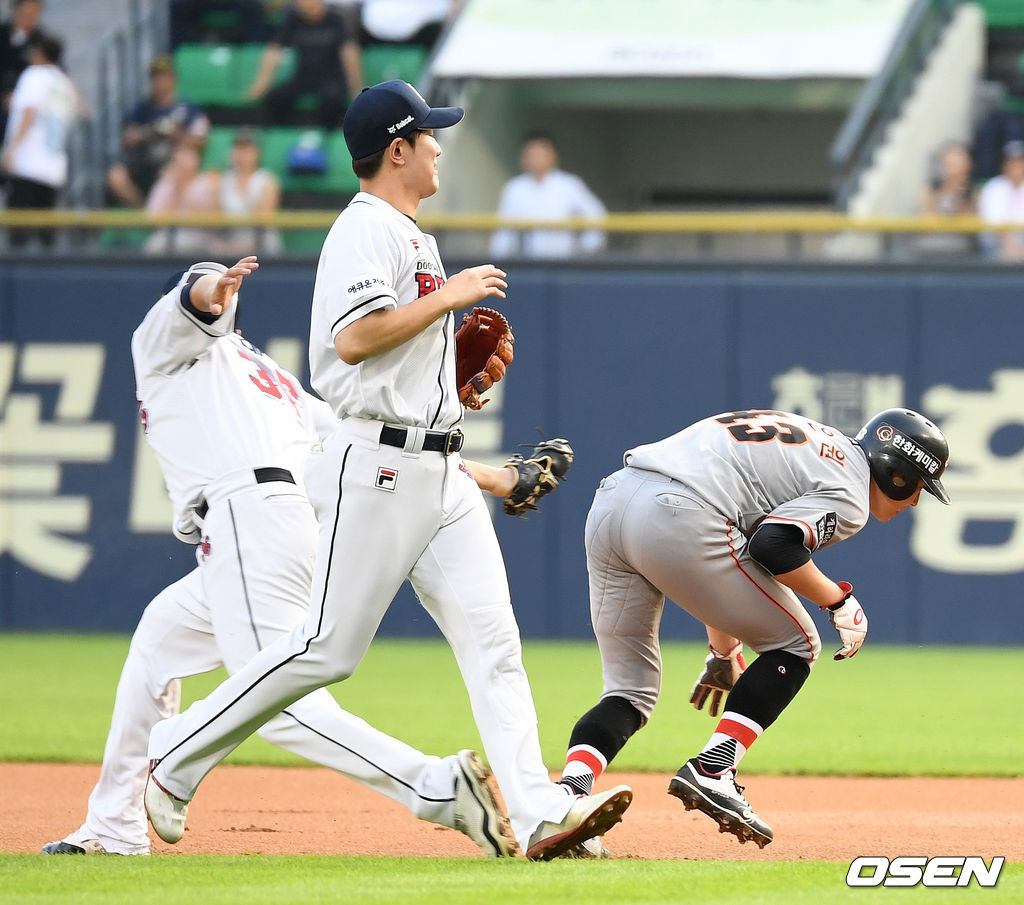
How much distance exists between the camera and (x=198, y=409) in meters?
5.00

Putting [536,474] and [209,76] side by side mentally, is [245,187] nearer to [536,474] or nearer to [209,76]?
[209,76]

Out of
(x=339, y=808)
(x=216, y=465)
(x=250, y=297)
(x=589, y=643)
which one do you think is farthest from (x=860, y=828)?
(x=250, y=297)

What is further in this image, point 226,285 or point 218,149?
point 218,149

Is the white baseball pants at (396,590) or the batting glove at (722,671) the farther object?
the batting glove at (722,671)

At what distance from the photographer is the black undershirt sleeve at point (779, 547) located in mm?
4633

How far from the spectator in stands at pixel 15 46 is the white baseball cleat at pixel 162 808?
960 centimetres

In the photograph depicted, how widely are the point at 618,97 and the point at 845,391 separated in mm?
4881

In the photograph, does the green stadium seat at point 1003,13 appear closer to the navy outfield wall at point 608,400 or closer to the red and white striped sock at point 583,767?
the navy outfield wall at point 608,400

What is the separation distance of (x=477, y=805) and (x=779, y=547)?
107 centimetres

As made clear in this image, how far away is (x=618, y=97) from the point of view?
14.6 meters

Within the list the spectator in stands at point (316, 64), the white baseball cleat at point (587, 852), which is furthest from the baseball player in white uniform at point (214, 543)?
the spectator in stands at point (316, 64)

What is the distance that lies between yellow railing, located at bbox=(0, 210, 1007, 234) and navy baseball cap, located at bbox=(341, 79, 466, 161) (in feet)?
20.1

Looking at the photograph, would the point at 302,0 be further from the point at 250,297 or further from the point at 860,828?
the point at 860,828

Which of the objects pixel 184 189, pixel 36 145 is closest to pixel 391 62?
pixel 184 189
